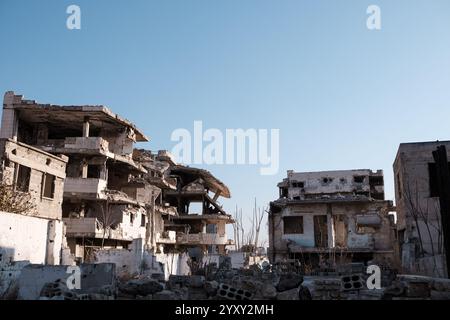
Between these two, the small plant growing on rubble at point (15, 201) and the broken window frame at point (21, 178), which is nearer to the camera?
the small plant growing on rubble at point (15, 201)

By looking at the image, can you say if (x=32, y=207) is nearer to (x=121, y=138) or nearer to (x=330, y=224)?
(x=121, y=138)

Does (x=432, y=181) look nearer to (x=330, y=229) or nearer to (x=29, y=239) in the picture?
(x=330, y=229)

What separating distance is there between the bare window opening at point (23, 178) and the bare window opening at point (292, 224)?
16956mm

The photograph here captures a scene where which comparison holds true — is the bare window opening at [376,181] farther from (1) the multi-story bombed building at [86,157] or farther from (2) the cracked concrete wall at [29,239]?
(2) the cracked concrete wall at [29,239]

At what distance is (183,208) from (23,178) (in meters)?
26.6

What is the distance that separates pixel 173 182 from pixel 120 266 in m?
23.8

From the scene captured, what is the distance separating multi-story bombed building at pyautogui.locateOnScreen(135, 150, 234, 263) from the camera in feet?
129

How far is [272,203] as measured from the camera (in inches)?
1163

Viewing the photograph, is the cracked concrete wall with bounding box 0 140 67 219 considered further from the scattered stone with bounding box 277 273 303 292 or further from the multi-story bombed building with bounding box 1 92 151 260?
the scattered stone with bounding box 277 273 303 292

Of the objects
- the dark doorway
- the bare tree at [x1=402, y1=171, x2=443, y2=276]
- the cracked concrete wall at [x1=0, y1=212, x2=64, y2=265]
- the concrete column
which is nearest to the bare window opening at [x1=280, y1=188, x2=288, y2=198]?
the dark doorway

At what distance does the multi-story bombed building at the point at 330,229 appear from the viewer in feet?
90.0

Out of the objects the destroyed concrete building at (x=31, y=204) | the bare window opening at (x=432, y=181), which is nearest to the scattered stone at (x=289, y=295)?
the destroyed concrete building at (x=31, y=204)
